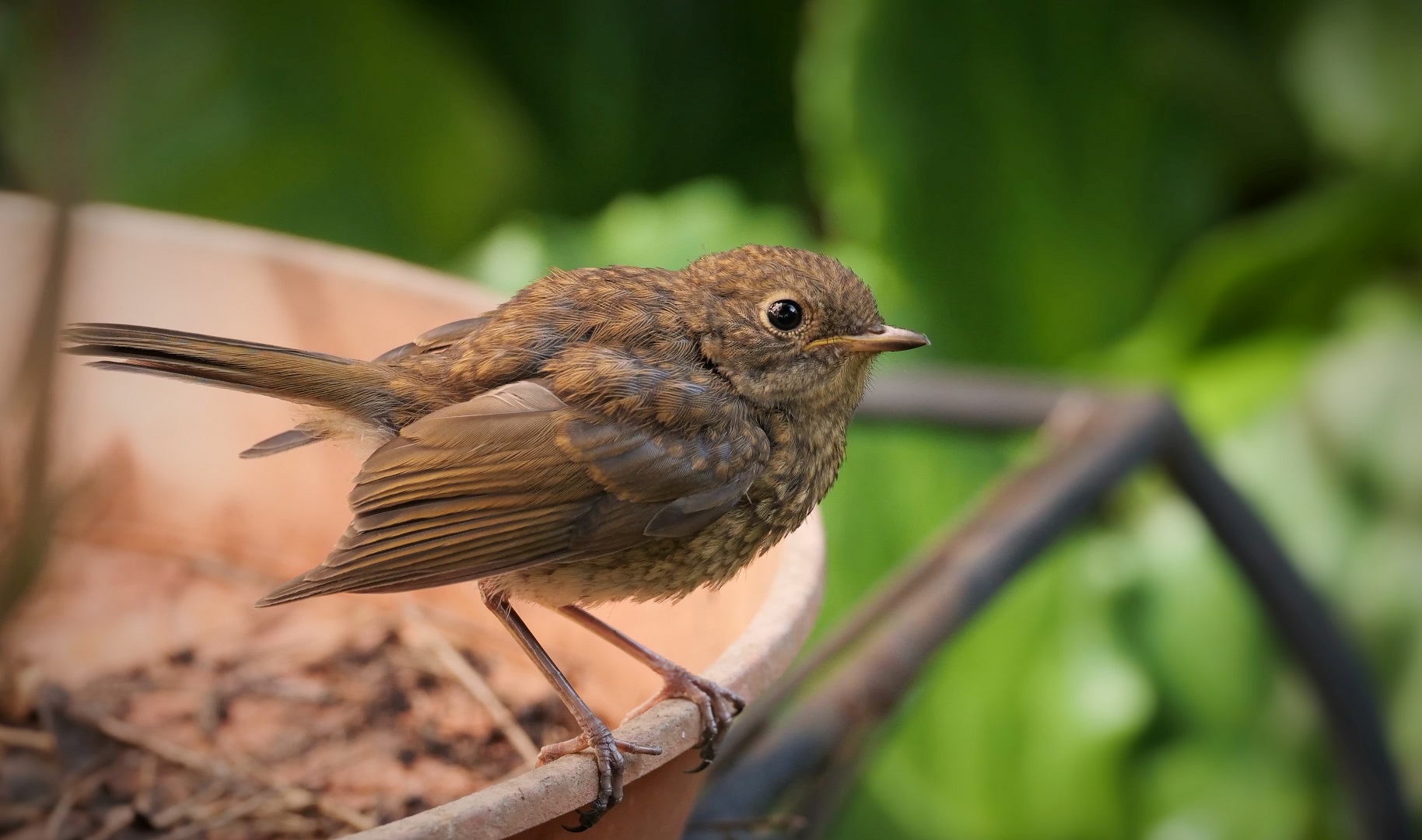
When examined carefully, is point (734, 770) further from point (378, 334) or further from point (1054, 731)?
point (1054, 731)

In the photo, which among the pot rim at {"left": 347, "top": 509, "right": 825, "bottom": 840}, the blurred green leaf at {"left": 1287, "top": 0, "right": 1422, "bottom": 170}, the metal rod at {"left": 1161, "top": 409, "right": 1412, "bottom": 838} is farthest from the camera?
the blurred green leaf at {"left": 1287, "top": 0, "right": 1422, "bottom": 170}

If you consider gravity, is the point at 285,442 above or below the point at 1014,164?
below

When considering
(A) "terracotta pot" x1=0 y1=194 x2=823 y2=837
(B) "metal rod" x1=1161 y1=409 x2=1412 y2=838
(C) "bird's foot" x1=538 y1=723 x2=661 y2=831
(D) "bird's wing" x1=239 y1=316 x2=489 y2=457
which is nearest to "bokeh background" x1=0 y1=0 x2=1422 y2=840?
(B) "metal rod" x1=1161 y1=409 x2=1412 y2=838

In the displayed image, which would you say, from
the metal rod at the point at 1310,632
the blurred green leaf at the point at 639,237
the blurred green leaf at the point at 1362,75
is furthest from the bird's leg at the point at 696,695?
the blurred green leaf at the point at 1362,75

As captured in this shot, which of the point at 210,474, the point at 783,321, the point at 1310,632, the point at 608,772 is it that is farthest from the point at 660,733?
the point at 1310,632

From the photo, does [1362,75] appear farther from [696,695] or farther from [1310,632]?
[696,695]

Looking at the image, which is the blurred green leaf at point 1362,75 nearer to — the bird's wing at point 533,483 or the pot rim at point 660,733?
the pot rim at point 660,733

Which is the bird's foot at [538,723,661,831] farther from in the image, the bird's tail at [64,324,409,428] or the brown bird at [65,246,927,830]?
the bird's tail at [64,324,409,428]
